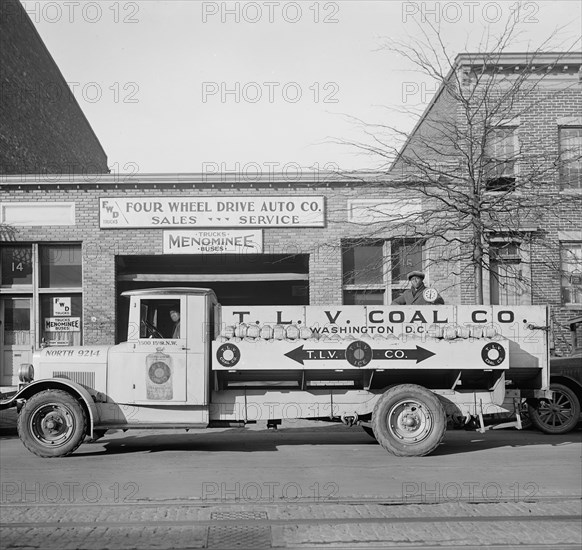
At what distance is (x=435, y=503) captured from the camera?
6.85m

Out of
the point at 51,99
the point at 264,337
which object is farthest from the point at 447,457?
the point at 51,99

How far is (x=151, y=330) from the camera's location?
9.79 meters

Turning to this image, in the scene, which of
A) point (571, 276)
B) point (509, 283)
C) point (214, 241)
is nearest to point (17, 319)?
point (214, 241)

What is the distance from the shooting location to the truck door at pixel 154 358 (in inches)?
379

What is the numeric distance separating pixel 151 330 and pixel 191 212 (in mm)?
8286

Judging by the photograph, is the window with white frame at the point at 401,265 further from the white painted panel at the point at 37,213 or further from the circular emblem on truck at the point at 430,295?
the white painted panel at the point at 37,213

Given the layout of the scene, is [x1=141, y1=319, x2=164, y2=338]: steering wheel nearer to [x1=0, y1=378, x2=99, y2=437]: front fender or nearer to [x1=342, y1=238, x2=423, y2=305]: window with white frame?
[x1=0, y1=378, x2=99, y2=437]: front fender

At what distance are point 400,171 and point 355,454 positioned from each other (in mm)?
9071

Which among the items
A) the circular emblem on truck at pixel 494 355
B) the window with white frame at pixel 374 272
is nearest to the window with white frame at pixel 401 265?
the window with white frame at pixel 374 272

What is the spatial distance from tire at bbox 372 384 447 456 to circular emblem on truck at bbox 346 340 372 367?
550 mm

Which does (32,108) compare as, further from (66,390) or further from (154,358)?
(154,358)

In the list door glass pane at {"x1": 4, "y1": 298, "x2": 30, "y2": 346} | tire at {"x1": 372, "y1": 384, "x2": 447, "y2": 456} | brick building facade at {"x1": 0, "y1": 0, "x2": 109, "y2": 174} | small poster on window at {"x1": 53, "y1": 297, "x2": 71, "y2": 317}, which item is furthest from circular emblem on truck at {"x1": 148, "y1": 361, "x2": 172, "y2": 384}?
brick building facade at {"x1": 0, "y1": 0, "x2": 109, "y2": 174}

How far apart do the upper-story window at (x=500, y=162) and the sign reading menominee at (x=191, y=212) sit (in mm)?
4553

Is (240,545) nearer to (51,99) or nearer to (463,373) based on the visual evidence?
(463,373)
